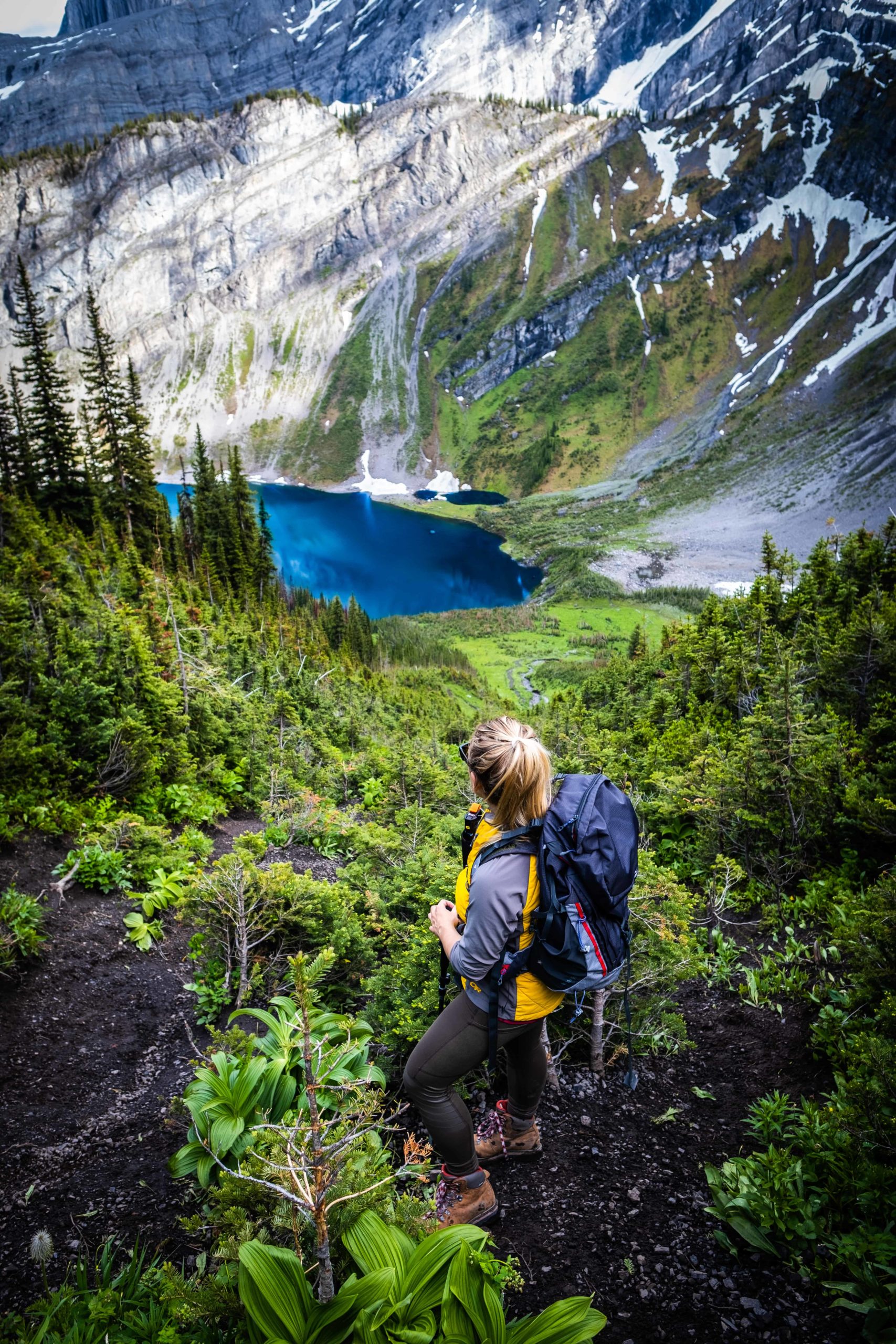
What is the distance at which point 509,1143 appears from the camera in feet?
12.6

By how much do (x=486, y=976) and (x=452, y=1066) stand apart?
54 centimetres

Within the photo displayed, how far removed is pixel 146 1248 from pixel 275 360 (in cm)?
21586

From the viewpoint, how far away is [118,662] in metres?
9.94

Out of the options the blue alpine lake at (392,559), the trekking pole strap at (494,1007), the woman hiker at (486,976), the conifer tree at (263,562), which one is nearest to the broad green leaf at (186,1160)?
the woman hiker at (486,976)

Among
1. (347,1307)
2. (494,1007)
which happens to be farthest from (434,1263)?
(494,1007)

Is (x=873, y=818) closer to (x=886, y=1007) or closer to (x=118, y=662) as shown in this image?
(x=886, y=1007)

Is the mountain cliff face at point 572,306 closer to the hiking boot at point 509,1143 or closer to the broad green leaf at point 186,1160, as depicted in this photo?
the hiking boot at point 509,1143

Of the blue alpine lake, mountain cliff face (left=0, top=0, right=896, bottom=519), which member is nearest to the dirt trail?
the blue alpine lake

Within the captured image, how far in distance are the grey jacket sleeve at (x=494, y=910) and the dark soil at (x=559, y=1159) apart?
1.65 meters

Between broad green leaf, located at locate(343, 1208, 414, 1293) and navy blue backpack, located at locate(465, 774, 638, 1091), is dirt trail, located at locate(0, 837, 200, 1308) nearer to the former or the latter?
broad green leaf, located at locate(343, 1208, 414, 1293)

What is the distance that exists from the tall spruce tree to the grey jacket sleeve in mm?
35772

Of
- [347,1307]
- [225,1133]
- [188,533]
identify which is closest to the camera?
[347,1307]

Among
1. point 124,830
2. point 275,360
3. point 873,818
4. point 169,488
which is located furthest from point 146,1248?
point 275,360

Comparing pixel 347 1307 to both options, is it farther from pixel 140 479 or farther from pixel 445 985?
pixel 140 479
